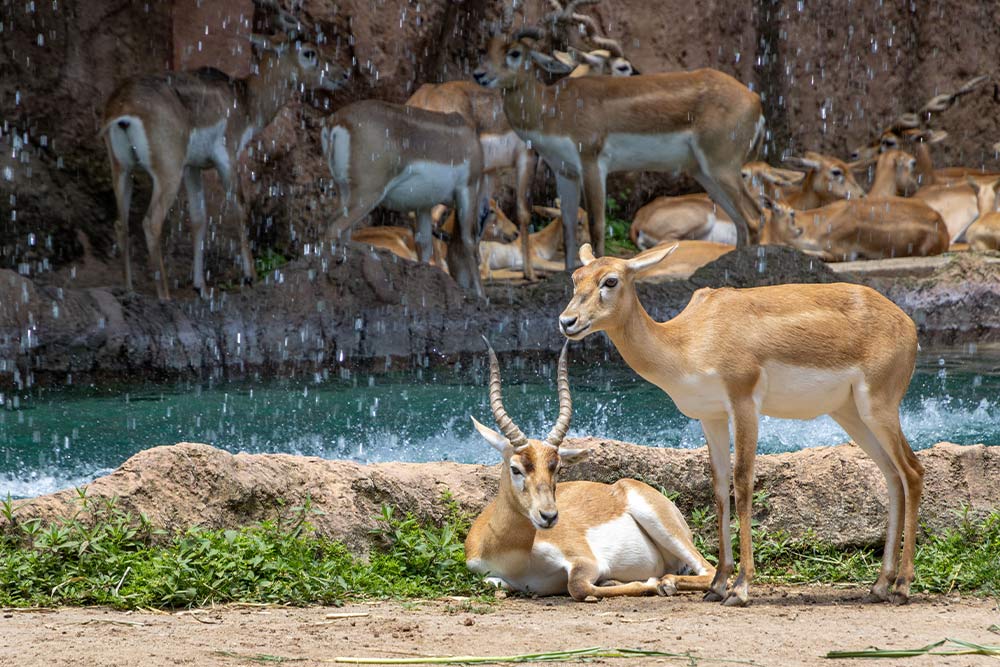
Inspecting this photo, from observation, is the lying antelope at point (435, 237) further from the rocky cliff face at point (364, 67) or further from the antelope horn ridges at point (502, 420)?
Answer: the antelope horn ridges at point (502, 420)

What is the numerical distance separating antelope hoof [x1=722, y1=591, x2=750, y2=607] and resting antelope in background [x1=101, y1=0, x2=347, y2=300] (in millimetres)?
6767

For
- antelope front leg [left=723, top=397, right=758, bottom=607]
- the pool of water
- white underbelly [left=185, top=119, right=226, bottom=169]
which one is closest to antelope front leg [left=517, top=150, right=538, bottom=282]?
white underbelly [left=185, top=119, right=226, bottom=169]

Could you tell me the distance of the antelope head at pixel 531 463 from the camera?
4477mm

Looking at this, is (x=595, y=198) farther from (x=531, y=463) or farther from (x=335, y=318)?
(x=531, y=463)

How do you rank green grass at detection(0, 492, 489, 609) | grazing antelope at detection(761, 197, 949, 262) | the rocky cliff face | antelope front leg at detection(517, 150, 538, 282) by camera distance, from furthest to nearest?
grazing antelope at detection(761, 197, 949, 262)
antelope front leg at detection(517, 150, 538, 282)
the rocky cliff face
green grass at detection(0, 492, 489, 609)

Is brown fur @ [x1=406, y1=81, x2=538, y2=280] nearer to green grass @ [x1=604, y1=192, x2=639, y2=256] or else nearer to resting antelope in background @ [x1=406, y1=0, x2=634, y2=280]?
resting antelope in background @ [x1=406, y1=0, x2=634, y2=280]

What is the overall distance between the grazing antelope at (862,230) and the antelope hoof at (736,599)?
9370 mm


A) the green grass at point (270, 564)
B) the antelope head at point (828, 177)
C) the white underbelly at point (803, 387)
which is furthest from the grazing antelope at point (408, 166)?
the white underbelly at point (803, 387)

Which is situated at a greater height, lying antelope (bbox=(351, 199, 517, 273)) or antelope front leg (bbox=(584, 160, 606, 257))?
antelope front leg (bbox=(584, 160, 606, 257))

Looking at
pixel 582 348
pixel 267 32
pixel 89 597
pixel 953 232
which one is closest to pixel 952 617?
pixel 89 597

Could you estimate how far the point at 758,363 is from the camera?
14.7ft

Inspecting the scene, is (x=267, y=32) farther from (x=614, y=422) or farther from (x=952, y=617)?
(x=952, y=617)

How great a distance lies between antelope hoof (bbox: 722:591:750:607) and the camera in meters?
4.39

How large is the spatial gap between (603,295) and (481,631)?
1180 millimetres
